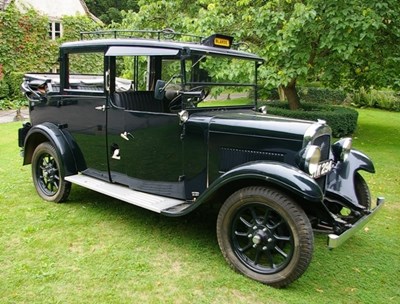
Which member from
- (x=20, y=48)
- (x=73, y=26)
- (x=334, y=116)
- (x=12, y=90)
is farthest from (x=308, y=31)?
(x=73, y=26)

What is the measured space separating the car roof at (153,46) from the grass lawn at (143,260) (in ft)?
6.40

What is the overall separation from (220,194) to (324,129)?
116 centimetres

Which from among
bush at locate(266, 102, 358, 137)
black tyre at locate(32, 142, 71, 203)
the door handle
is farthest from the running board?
bush at locate(266, 102, 358, 137)

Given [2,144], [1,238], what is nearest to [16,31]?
[2,144]

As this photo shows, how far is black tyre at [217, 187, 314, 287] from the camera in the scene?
3016 millimetres

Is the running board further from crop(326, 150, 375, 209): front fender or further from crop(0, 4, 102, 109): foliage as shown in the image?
crop(0, 4, 102, 109): foliage

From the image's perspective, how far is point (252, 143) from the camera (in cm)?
349

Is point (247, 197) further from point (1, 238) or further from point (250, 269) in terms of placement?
point (1, 238)

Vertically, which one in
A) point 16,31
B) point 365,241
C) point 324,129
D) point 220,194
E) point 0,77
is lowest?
point 365,241

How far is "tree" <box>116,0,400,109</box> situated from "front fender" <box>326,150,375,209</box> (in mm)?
4009

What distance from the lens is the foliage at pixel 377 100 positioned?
1902 cm

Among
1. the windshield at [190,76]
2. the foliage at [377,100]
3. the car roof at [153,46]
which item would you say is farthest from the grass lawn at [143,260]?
the foliage at [377,100]

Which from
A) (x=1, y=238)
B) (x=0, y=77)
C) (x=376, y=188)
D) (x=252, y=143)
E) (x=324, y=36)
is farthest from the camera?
(x=0, y=77)

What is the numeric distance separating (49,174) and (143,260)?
2.20 m
